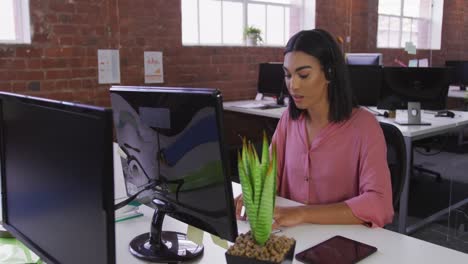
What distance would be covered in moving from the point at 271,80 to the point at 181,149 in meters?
3.69

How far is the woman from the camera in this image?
151 centimetres

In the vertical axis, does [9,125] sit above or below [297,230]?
above

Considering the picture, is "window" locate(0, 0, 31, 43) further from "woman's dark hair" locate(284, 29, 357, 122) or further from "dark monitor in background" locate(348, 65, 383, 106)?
"woman's dark hair" locate(284, 29, 357, 122)

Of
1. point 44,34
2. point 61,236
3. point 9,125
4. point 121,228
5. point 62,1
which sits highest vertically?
point 62,1

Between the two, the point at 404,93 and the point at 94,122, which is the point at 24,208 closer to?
the point at 94,122

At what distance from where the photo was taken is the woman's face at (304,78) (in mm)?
1580

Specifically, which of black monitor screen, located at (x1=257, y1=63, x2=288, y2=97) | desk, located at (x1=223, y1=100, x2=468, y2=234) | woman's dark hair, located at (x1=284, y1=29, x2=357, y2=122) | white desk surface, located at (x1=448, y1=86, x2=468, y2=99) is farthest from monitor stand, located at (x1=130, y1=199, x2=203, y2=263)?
white desk surface, located at (x1=448, y1=86, x2=468, y2=99)

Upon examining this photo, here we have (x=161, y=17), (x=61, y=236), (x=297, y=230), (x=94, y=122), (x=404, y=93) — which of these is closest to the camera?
(x=94, y=122)

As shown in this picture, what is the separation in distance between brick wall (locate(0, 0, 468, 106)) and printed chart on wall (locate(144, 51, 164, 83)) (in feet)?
0.16

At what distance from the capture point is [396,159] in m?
1.79

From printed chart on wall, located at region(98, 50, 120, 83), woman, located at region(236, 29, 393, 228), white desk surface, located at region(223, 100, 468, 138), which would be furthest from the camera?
printed chart on wall, located at region(98, 50, 120, 83)

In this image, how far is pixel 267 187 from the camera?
963 millimetres

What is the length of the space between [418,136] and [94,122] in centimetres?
280

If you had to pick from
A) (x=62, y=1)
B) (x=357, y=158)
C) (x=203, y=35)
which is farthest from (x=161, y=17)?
(x=357, y=158)
